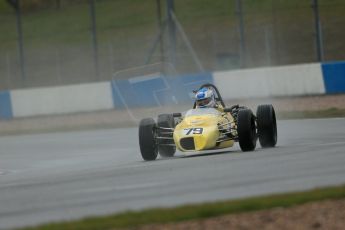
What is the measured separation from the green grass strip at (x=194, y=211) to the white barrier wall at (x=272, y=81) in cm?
2002

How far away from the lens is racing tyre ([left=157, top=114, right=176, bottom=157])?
18047mm

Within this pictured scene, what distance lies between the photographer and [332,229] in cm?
903

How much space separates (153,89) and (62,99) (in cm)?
407

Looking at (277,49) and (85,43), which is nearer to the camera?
(277,49)

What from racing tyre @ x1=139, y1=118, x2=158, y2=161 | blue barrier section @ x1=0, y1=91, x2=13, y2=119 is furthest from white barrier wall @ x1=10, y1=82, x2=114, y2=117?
racing tyre @ x1=139, y1=118, x2=158, y2=161

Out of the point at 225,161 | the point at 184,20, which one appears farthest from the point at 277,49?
the point at 225,161

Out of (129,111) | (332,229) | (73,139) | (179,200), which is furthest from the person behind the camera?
(129,111)

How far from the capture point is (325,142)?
18.2 m

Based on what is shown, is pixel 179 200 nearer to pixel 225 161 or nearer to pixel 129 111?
pixel 225 161

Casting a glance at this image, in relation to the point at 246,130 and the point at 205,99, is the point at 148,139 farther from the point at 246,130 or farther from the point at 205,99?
the point at 246,130

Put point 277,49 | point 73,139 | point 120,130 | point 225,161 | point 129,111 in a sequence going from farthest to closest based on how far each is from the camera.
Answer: point 277,49 < point 129,111 < point 120,130 < point 73,139 < point 225,161

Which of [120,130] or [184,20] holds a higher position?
[184,20]

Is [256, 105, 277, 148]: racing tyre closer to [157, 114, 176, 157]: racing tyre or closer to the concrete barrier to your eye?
[157, 114, 176, 157]: racing tyre

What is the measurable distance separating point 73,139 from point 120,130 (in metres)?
2.25
